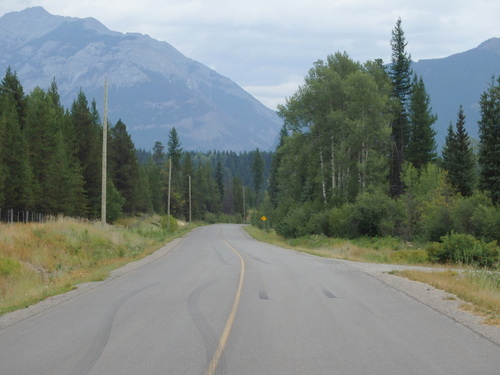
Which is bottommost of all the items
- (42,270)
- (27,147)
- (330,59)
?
(42,270)

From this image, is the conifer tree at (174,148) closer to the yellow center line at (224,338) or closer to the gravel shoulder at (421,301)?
the gravel shoulder at (421,301)

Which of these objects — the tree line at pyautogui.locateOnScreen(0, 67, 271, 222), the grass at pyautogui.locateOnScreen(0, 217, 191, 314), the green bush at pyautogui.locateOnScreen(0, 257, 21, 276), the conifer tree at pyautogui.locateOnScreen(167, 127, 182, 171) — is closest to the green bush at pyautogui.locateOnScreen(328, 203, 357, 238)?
the grass at pyautogui.locateOnScreen(0, 217, 191, 314)

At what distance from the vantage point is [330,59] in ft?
171

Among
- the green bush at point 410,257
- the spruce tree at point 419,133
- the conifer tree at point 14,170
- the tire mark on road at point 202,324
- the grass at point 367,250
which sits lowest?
the grass at point 367,250

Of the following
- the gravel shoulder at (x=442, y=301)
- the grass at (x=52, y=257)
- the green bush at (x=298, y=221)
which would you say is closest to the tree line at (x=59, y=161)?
the grass at (x=52, y=257)

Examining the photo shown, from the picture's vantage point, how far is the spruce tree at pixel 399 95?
57.0 metres

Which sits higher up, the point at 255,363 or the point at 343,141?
the point at 343,141

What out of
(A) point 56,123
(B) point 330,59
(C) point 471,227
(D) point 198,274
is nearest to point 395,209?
(C) point 471,227

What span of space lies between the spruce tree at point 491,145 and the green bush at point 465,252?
51.6 ft

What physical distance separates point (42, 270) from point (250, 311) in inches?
501

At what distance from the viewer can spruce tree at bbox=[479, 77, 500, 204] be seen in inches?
1602

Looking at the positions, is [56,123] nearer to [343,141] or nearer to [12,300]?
[343,141]

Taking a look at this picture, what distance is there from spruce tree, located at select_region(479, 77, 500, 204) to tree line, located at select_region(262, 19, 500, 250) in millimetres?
79

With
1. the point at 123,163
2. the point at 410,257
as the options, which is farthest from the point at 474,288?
the point at 123,163
